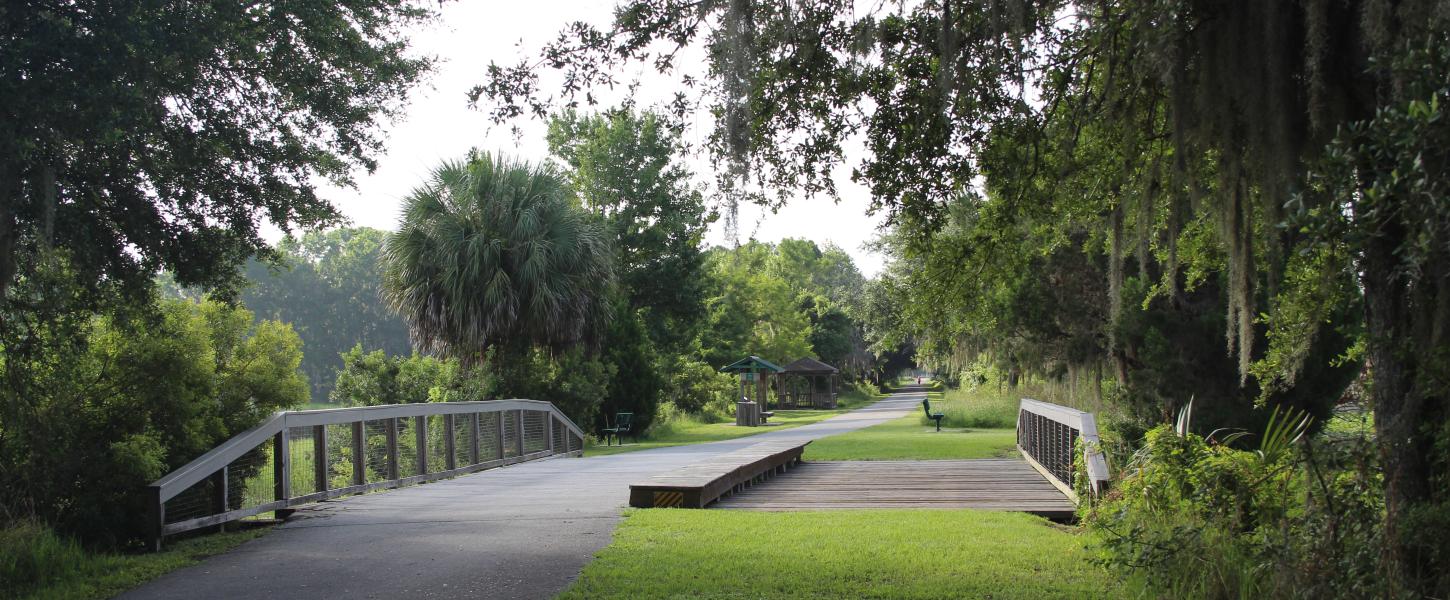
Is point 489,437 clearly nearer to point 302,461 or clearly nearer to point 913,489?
point 302,461

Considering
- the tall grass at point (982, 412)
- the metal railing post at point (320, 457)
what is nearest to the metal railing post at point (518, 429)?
the metal railing post at point (320, 457)

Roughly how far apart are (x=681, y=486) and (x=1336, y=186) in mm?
6727

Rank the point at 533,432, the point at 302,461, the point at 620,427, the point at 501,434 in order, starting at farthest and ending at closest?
the point at 620,427
the point at 533,432
the point at 501,434
the point at 302,461

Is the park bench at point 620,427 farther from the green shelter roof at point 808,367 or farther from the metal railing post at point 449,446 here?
the green shelter roof at point 808,367

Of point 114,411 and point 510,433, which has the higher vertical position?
point 114,411

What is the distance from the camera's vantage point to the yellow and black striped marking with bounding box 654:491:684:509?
31.0ft

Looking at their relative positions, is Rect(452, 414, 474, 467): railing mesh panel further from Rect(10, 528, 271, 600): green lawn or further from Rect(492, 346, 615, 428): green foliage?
Rect(492, 346, 615, 428): green foliage

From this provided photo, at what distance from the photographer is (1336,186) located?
3508 millimetres

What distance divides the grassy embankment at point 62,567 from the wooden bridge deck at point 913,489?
5054 mm

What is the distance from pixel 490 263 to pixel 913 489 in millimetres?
11615

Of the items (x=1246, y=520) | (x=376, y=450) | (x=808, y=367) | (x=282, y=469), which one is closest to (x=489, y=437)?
(x=376, y=450)

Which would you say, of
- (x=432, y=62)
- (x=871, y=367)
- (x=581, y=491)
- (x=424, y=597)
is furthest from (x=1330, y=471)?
(x=871, y=367)

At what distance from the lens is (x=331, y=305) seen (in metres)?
85.6

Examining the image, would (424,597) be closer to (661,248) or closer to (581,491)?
(581,491)
